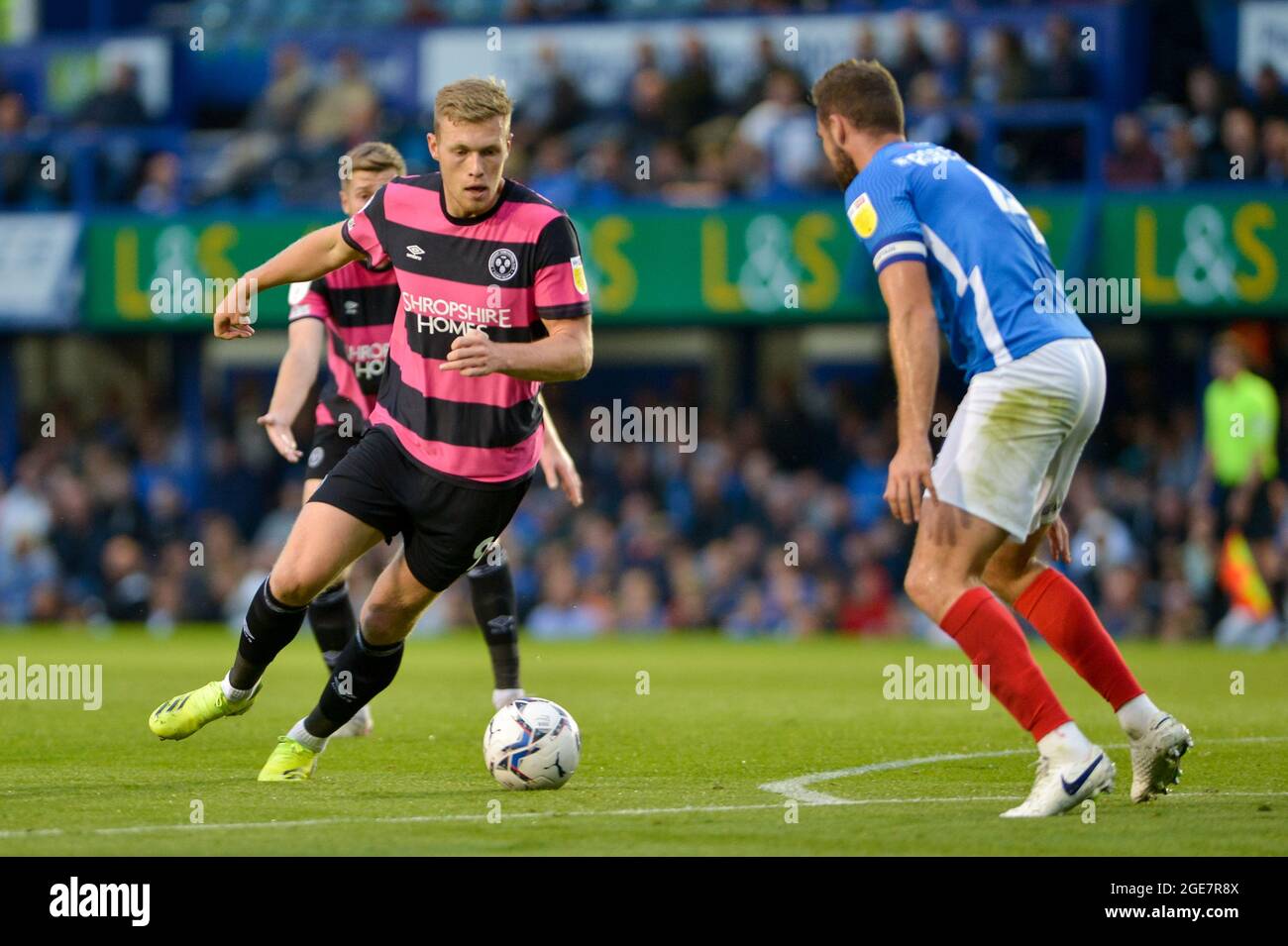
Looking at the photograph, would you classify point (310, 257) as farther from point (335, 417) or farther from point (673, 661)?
point (673, 661)

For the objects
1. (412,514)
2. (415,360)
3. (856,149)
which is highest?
(856,149)

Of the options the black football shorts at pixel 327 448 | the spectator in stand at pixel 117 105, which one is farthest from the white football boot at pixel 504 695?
the spectator in stand at pixel 117 105

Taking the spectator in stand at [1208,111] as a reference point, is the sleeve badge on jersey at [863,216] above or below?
below

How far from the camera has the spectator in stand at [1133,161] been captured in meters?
18.7

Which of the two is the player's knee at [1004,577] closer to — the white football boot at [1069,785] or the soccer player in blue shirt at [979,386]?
the soccer player in blue shirt at [979,386]

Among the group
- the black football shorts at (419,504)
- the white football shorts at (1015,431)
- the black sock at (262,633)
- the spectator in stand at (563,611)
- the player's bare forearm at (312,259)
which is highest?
the player's bare forearm at (312,259)

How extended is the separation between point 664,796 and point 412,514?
130 centimetres

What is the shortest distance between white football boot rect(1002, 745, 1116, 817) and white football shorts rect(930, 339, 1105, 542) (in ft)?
2.34

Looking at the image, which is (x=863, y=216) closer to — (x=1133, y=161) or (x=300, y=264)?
(x=300, y=264)

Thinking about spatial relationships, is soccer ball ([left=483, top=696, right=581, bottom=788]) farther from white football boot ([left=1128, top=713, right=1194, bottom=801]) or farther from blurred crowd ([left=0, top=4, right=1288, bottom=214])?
blurred crowd ([left=0, top=4, right=1288, bottom=214])

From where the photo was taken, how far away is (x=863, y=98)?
6738 mm

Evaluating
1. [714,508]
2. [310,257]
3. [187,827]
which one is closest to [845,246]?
[714,508]

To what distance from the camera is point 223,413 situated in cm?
2355

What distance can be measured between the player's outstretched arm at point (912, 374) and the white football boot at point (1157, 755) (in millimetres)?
1158
